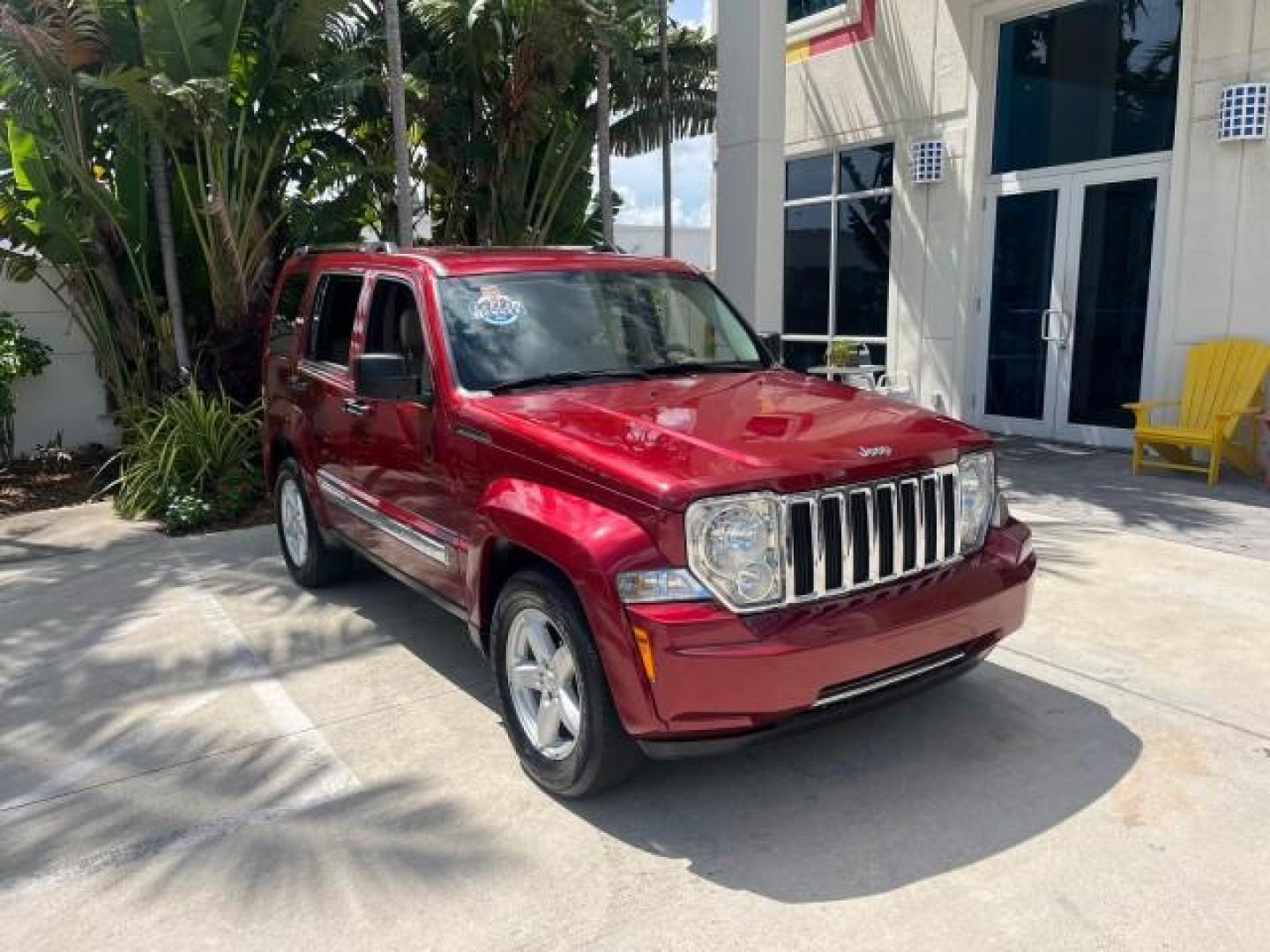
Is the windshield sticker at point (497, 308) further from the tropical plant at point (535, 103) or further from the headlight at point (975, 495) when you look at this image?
the tropical plant at point (535, 103)

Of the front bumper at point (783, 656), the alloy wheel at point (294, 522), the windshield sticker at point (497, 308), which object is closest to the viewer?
the front bumper at point (783, 656)

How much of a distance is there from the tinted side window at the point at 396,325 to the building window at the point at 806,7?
10.0 metres

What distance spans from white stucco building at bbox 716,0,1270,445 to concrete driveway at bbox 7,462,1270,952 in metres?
4.87

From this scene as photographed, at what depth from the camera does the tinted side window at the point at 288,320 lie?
6.15 metres

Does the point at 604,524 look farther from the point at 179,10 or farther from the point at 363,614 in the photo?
the point at 179,10

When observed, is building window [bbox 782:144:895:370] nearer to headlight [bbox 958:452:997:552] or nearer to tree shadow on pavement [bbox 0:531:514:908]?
tree shadow on pavement [bbox 0:531:514:908]

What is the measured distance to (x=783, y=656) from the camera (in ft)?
10.0

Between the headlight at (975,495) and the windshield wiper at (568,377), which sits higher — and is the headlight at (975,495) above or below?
below

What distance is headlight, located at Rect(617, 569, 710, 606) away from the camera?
3.10 m

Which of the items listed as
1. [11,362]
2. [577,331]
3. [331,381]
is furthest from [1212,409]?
[11,362]

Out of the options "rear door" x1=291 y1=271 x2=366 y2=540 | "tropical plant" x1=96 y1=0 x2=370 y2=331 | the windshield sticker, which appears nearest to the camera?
the windshield sticker

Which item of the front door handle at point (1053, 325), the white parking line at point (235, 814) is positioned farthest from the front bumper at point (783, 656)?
the front door handle at point (1053, 325)

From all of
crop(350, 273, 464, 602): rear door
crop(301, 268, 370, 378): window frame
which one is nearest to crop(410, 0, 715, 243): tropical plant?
crop(301, 268, 370, 378): window frame

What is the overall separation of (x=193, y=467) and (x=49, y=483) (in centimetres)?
246
